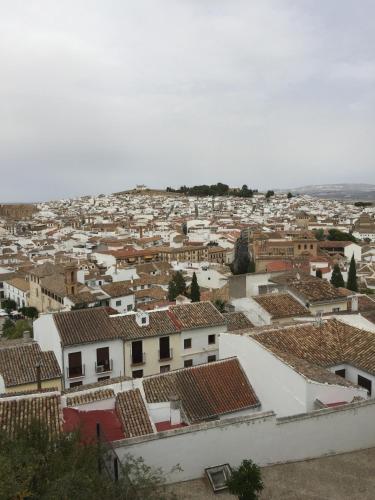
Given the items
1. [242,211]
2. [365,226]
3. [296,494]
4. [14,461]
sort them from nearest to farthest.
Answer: [14,461] → [296,494] → [365,226] → [242,211]

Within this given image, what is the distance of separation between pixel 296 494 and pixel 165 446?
2.74m

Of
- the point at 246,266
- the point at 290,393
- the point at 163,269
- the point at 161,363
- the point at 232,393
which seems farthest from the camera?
the point at 246,266

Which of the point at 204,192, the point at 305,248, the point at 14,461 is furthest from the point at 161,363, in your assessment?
the point at 204,192

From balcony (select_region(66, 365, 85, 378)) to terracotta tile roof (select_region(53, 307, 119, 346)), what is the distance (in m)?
1.00

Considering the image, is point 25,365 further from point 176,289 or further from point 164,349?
point 176,289

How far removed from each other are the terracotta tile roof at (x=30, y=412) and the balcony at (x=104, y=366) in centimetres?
874

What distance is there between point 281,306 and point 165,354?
5.68 metres

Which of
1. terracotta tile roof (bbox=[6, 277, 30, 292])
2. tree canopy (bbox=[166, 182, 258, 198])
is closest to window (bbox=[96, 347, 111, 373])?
terracotta tile roof (bbox=[6, 277, 30, 292])

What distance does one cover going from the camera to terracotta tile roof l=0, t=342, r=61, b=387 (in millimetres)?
17094

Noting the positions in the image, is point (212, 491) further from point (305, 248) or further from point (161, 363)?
point (305, 248)

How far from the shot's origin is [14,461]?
6648 mm

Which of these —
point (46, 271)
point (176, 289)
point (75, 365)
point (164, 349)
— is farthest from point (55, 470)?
point (46, 271)

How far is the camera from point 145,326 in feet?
65.0

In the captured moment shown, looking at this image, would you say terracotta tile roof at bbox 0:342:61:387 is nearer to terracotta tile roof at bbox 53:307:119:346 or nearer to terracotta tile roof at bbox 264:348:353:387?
terracotta tile roof at bbox 53:307:119:346
